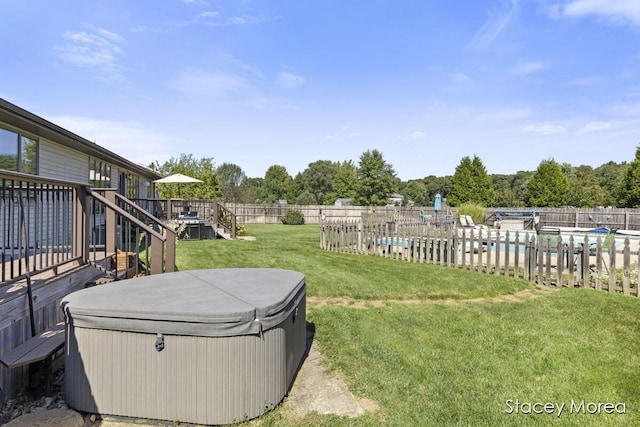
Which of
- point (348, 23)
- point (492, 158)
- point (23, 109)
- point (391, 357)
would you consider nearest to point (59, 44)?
point (23, 109)

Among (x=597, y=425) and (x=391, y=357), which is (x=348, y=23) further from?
(x=597, y=425)

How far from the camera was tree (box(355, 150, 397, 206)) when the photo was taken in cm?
4259

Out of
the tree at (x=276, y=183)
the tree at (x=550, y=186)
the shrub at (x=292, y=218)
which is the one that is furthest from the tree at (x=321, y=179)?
the tree at (x=550, y=186)

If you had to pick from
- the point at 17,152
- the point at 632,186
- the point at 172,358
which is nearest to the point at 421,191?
the point at 632,186

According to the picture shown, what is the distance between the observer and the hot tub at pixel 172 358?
2.58 meters

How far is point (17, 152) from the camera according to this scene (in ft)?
26.5

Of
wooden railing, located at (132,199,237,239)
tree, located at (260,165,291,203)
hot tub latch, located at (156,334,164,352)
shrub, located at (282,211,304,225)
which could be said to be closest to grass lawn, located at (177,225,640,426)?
hot tub latch, located at (156,334,164,352)

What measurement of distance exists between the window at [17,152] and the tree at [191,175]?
19210 mm

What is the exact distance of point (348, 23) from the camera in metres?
14.0

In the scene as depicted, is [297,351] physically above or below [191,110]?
below

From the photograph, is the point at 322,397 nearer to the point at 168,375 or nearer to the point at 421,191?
the point at 168,375

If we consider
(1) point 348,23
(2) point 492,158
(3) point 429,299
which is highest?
(1) point 348,23

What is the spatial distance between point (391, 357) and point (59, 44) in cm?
1520

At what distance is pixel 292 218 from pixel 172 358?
1141 inches
